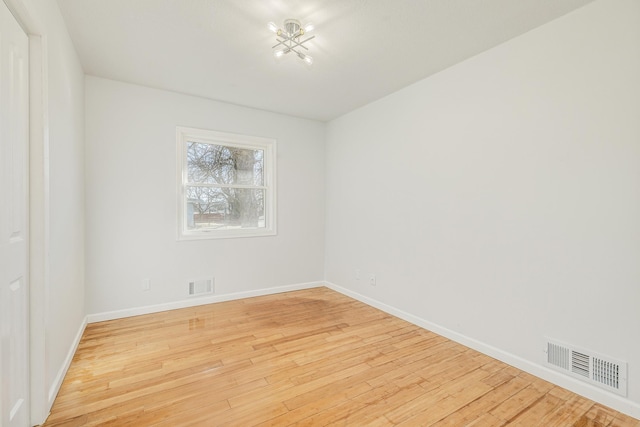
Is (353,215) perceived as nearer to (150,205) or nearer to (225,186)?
(225,186)

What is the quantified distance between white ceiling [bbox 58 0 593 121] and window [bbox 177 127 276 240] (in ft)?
2.28

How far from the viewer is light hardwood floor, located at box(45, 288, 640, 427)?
68.5 inches

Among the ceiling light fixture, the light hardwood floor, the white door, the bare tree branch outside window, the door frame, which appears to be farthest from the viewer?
the bare tree branch outside window

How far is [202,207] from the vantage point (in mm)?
3762

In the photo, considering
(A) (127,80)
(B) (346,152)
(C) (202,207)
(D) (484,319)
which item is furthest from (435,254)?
(A) (127,80)

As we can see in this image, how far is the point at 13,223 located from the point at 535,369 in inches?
130

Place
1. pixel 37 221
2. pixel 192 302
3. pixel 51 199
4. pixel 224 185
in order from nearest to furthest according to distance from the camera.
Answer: pixel 37 221 < pixel 51 199 < pixel 192 302 < pixel 224 185

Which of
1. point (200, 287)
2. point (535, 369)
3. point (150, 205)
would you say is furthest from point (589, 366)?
point (150, 205)

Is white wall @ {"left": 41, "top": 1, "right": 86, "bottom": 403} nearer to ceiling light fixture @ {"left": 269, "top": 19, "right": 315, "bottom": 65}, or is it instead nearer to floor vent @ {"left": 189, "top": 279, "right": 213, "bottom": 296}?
floor vent @ {"left": 189, "top": 279, "right": 213, "bottom": 296}

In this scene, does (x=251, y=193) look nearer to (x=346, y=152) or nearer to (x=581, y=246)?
(x=346, y=152)

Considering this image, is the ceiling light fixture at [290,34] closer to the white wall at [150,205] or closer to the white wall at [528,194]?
the white wall at [528,194]

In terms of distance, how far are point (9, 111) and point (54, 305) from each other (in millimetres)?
1207

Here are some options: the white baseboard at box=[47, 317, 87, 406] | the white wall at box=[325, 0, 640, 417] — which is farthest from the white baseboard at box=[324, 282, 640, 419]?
the white baseboard at box=[47, 317, 87, 406]

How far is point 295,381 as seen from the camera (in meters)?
2.09
